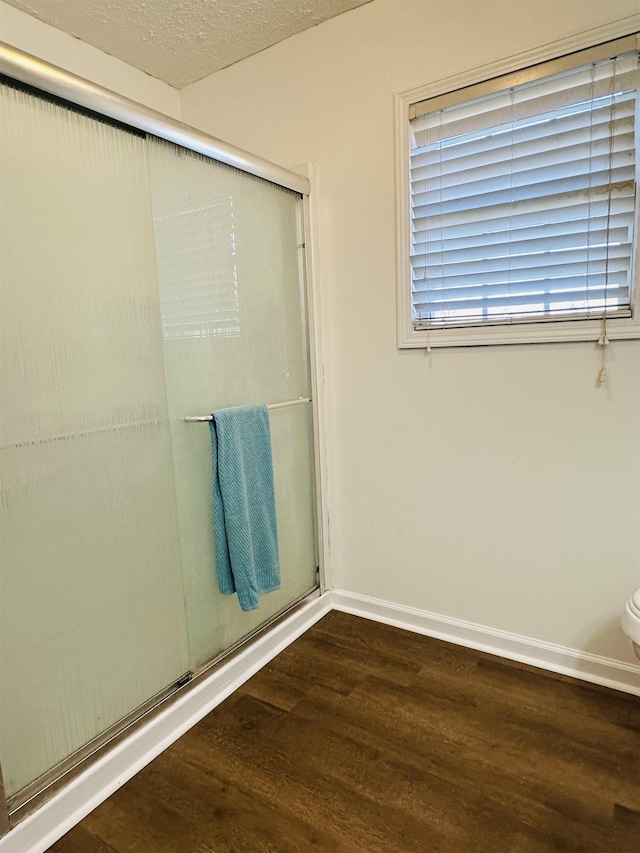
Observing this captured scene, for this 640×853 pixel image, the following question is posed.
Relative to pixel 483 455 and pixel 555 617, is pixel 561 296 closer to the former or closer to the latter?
pixel 483 455

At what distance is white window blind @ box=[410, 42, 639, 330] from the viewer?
5.08 feet

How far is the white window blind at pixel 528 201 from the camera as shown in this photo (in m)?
1.55

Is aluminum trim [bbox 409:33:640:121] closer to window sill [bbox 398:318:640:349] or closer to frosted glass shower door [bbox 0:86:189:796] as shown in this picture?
window sill [bbox 398:318:640:349]

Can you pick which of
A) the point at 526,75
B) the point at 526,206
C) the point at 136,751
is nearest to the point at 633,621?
the point at 526,206

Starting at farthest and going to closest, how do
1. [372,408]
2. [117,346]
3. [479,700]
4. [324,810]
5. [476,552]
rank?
1. [372,408]
2. [476,552]
3. [479,700]
4. [117,346]
5. [324,810]

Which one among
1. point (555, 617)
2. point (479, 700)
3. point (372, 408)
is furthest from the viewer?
point (372, 408)

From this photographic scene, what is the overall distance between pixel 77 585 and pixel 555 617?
1548 mm

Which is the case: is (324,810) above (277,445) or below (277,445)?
below

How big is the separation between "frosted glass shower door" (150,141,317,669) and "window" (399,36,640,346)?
0.49 m

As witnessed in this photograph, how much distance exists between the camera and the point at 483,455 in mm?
1871

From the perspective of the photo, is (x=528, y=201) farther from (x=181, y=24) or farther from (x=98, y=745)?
(x=98, y=745)

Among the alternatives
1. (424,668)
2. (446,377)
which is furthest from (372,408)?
(424,668)

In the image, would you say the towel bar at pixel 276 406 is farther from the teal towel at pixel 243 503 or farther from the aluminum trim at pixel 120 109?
the aluminum trim at pixel 120 109

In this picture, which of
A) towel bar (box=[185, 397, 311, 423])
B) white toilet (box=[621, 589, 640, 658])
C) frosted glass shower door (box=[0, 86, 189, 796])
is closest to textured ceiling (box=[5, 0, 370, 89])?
frosted glass shower door (box=[0, 86, 189, 796])
